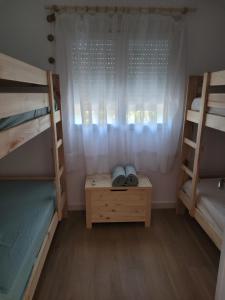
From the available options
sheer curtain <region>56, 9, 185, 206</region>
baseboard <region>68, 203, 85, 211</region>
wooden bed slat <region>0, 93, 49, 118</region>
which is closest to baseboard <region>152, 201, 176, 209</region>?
sheer curtain <region>56, 9, 185, 206</region>

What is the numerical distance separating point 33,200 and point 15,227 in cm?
41

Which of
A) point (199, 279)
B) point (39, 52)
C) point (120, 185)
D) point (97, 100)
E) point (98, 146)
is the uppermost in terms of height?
point (39, 52)

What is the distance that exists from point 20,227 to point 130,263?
3.30 feet

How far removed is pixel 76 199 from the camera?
2.72 metres

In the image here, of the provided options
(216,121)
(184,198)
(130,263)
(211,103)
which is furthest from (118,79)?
(130,263)

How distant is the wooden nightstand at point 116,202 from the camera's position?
7.52 feet

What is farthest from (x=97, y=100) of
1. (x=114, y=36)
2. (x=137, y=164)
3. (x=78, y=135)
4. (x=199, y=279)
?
(x=199, y=279)

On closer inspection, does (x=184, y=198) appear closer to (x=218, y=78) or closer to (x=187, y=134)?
(x=187, y=134)

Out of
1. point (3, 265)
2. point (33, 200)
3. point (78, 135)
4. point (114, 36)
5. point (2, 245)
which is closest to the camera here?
point (3, 265)

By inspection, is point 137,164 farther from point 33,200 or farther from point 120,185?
point 33,200

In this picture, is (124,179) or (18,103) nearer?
(18,103)

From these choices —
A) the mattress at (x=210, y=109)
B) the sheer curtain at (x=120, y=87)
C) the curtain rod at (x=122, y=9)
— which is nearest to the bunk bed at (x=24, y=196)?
the sheer curtain at (x=120, y=87)

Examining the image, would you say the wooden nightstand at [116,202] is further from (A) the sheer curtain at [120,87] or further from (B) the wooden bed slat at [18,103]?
(B) the wooden bed slat at [18,103]

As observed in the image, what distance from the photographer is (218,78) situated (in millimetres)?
1755
